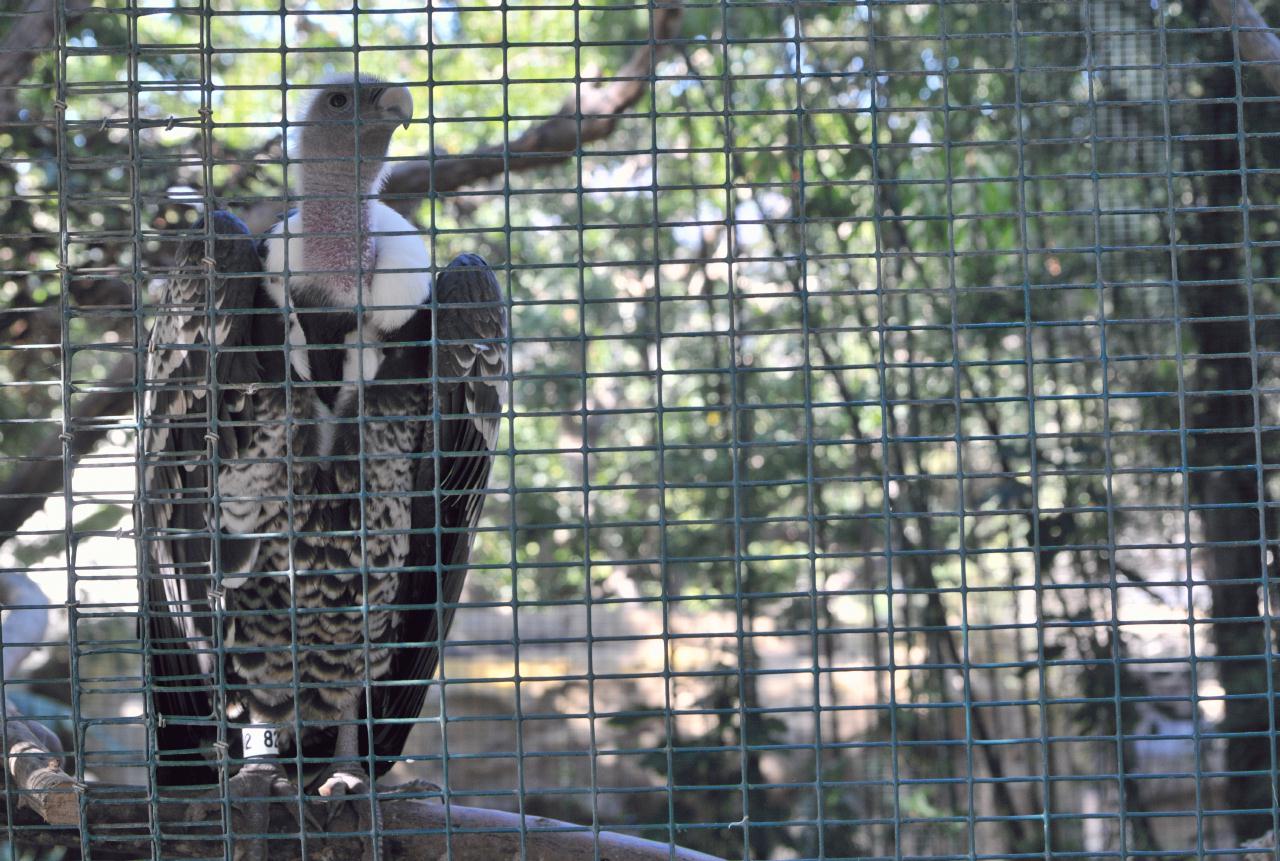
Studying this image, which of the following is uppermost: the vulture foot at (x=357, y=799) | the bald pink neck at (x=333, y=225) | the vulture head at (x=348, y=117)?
the vulture head at (x=348, y=117)

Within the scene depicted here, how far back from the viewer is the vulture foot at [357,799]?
2057mm

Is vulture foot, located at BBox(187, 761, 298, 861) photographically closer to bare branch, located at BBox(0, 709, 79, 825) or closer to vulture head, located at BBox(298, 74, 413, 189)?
bare branch, located at BBox(0, 709, 79, 825)

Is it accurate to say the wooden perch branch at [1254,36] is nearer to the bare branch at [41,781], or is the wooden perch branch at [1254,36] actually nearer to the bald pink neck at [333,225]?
the bald pink neck at [333,225]

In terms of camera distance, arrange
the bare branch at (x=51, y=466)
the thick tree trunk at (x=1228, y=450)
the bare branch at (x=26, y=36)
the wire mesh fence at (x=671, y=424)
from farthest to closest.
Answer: the thick tree trunk at (x=1228, y=450) < the bare branch at (x=51, y=466) < the bare branch at (x=26, y=36) < the wire mesh fence at (x=671, y=424)

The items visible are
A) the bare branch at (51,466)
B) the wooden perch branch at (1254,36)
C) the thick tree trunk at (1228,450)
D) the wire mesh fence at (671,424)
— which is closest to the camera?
the wire mesh fence at (671,424)

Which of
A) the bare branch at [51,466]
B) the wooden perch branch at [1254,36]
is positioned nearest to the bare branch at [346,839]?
the bare branch at [51,466]

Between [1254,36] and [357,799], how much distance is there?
2.16 m

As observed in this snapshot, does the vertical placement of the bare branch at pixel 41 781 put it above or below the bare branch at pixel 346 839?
above

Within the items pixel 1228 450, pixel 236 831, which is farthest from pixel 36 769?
pixel 1228 450

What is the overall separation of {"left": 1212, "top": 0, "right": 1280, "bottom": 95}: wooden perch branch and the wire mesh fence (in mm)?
16

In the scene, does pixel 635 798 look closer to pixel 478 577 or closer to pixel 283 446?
pixel 478 577

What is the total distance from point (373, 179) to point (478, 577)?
19.6ft

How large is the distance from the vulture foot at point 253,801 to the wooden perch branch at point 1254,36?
2150 millimetres

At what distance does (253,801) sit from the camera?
6.93ft
